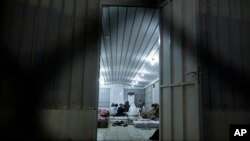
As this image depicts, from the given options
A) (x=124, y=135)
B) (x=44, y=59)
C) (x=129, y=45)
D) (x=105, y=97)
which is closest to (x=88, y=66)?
(x=44, y=59)

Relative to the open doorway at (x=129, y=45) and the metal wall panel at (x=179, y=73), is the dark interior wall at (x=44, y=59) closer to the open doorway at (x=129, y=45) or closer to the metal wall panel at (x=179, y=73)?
the open doorway at (x=129, y=45)

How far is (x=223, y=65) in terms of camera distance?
153 inches

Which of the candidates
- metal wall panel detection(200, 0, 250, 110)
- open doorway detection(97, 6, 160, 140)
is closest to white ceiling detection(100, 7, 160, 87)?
open doorway detection(97, 6, 160, 140)

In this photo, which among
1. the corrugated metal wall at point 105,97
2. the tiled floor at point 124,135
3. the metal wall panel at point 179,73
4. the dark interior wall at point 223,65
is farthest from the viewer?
the corrugated metal wall at point 105,97

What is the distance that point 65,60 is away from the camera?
13.4ft

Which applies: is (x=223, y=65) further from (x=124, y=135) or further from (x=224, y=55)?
(x=124, y=135)

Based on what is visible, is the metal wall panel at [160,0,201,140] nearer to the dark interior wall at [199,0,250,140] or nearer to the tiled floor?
the dark interior wall at [199,0,250,140]

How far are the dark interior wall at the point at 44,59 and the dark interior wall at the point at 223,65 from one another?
1919mm

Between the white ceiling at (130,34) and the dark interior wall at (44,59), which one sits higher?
the white ceiling at (130,34)

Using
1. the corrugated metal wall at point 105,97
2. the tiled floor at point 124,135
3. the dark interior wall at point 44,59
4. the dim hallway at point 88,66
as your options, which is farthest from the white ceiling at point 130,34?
the corrugated metal wall at point 105,97

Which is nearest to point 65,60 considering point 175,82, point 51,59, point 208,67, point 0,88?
point 51,59

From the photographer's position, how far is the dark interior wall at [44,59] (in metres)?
3.89

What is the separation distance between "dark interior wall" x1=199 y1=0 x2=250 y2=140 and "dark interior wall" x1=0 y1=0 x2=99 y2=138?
1.92m

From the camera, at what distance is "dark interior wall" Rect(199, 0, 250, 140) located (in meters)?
3.66
